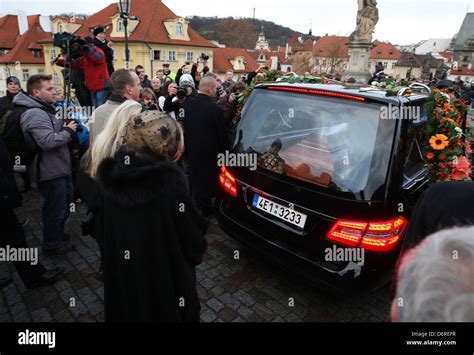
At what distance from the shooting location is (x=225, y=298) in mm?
3357

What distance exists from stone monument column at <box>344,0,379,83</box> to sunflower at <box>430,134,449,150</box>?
18.8 m

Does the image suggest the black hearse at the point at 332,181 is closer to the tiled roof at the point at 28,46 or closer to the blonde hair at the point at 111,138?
the blonde hair at the point at 111,138

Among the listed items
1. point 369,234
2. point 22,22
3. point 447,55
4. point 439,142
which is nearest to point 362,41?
point 439,142

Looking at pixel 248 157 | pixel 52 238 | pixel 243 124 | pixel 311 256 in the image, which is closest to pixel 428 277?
pixel 311 256

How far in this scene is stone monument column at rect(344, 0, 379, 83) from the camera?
68.1ft

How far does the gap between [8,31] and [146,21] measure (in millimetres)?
27094

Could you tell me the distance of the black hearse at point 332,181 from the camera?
2.66 m

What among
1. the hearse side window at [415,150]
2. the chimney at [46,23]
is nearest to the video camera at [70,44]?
the hearse side window at [415,150]

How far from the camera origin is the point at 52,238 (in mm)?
4012

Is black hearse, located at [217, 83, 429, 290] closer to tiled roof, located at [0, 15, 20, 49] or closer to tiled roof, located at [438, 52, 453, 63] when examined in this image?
tiled roof, located at [0, 15, 20, 49]

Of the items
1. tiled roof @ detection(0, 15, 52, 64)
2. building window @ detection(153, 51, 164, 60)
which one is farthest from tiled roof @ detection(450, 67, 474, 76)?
tiled roof @ detection(0, 15, 52, 64)

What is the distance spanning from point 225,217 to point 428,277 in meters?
2.82

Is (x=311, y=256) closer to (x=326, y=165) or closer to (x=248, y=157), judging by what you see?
(x=326, y=165)

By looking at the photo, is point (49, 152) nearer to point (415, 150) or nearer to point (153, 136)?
point (153, 136)
